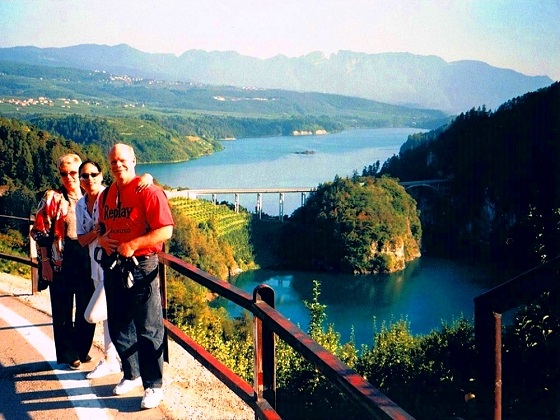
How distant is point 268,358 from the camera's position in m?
2.61

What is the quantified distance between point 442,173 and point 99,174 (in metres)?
100

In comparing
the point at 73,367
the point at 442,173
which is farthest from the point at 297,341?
the point at 442,173

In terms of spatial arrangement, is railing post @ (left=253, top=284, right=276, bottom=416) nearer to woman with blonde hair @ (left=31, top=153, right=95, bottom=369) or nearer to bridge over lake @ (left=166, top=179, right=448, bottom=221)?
woman with blonde hair @ (left=31, top=153, right=95, bottom=369)

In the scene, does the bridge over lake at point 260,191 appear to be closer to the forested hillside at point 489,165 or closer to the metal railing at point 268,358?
the forested hillside at point 489,165

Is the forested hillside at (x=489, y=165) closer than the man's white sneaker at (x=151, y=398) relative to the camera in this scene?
No

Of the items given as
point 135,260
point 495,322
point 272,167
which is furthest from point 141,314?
point 272,167

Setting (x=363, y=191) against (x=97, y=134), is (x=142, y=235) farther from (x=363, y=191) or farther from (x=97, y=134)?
(x=97, y=134)

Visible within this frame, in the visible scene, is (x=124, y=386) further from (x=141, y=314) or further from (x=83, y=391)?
(x=141, y=314)

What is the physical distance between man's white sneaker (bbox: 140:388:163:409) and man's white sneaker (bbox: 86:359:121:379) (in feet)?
1.92

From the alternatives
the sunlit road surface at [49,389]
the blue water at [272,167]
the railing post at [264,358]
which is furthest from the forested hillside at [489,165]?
the railing post at [264,358]

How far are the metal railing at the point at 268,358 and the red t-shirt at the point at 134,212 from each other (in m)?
0.34

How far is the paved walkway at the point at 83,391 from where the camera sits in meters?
3.33

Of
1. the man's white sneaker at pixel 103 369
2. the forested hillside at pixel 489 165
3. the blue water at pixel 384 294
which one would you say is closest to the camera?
the man's white sneaker at pixel 103 369

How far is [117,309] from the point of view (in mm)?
3326
